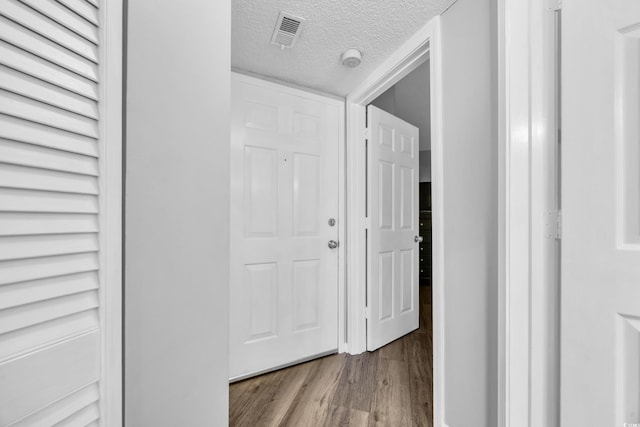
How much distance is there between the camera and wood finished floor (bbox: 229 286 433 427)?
1582mm

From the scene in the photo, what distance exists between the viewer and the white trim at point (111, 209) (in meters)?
0.65

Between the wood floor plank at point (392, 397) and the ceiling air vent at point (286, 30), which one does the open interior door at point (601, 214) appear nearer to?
the wood floor plank at point (392, 397)

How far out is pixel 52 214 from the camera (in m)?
0.57

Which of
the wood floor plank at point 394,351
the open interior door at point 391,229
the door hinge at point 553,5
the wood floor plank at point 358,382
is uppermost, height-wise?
the door hinge at point 553,5

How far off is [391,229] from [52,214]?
227 centimetres

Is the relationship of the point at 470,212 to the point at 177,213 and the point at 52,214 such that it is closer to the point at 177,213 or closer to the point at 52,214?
the point at 177,213

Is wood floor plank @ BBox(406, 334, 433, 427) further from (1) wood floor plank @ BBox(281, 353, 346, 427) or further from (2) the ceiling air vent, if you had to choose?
(2) the ceiling air vent

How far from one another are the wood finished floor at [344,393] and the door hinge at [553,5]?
→ 1.80 m

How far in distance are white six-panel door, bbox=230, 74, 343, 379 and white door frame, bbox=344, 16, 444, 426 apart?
12cm

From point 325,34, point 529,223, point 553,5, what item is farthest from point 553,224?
point 325,34

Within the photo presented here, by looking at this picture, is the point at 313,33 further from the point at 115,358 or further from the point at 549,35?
the point at 115,358

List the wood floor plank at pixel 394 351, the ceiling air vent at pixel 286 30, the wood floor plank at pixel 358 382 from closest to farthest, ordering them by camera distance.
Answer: the ceiling air vent at pixel 286 30 → the wood floor plank at pixel 358 382 → the wood floor plank at pixel 394 351

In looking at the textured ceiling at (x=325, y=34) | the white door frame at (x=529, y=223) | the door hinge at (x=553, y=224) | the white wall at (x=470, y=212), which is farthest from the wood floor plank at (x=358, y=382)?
the textured ceiling at (x=325, y=34)

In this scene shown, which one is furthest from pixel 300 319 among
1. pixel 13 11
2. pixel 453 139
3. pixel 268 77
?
pixel 13 11
